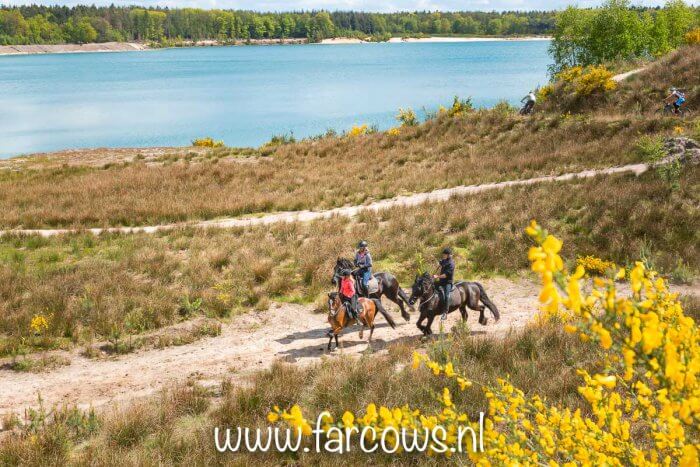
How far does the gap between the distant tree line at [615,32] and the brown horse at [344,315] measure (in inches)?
2220

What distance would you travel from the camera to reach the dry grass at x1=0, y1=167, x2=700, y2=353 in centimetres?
1363

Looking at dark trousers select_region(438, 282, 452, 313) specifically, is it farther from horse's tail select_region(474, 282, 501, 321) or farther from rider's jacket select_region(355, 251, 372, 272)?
rider's jacket select_region(355, 251, 372, 272)

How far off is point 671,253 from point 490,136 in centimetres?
1815

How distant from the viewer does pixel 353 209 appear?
2286cm

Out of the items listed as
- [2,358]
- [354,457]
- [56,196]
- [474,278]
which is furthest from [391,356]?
[56,196]

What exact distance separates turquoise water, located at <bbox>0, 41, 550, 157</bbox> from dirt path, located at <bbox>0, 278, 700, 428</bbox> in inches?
1653

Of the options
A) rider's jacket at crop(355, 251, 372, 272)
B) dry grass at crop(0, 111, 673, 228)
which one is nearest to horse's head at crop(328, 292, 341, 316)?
rider's jacket at crop(355, 251, 372, 272)

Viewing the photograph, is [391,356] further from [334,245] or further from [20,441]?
[334,245]

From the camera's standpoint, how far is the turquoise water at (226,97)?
195 feet

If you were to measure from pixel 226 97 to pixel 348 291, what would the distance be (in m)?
83.0

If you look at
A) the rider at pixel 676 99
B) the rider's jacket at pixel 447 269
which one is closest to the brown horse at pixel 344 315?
the rider's jacket at pixel 447 269

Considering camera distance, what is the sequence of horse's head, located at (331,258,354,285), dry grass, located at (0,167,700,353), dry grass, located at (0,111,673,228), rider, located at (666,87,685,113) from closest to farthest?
horse's head, located at (331,258,354,285) → dry grass, located at (0,167,700,353) → dry grass, located at (0,111,673,228) → rider, located at (666,87,685,113)

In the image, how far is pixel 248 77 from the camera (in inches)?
4619

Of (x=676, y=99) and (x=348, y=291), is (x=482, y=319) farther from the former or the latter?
(x=676, y=99)
